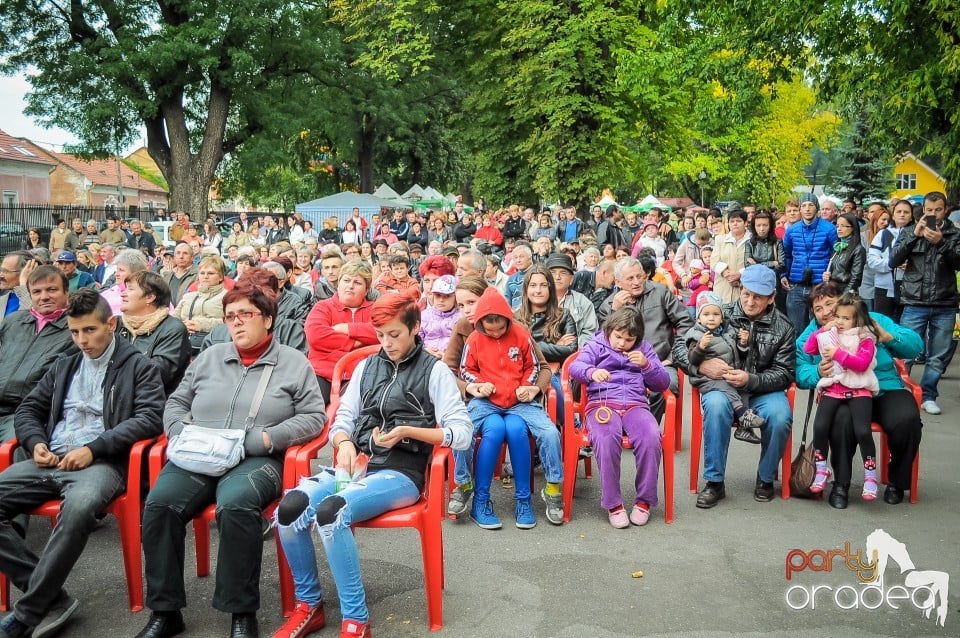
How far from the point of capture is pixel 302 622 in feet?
11.7

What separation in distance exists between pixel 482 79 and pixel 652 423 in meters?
18.7

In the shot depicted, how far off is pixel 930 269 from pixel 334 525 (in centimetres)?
646

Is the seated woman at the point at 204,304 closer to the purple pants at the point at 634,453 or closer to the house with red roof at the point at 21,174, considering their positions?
the purple pants at the point at 634,453

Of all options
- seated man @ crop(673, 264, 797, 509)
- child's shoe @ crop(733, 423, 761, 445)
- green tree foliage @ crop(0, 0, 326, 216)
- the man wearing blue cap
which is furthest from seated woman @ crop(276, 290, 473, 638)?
green tree foliage @ crop(0, 0, 326, 216)

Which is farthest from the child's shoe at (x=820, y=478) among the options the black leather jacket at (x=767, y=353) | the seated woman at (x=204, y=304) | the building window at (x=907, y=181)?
the building window at (x=907, y=181)

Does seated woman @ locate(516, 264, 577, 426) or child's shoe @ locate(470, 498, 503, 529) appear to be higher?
seated woman @ locate(516, 264, 577, 426)

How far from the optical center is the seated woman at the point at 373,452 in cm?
352

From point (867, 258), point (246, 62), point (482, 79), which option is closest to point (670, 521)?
point (867, 258)

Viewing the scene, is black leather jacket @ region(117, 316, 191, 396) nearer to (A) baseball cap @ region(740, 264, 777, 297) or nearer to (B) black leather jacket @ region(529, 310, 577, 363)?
(B) black leather jacket @ region(529, 310, 577, 363)

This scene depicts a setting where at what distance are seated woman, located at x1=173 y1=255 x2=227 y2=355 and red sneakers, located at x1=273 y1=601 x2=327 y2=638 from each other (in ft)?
11.7

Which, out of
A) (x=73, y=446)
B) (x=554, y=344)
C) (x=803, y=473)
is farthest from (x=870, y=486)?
(x=73, y=446)

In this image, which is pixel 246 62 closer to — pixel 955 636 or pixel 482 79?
pixel 482 79

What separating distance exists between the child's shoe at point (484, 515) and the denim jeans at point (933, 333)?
4.93m

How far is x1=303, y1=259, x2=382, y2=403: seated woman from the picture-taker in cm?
613
